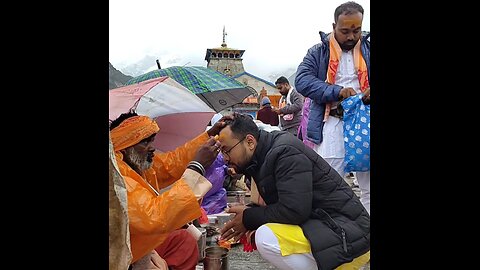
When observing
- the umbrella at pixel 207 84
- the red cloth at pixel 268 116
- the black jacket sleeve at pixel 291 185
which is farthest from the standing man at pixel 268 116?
the black jacket sleeve at pixel 291 185

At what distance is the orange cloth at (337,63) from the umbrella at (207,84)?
8.55 ft

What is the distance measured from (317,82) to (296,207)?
3.64 ft

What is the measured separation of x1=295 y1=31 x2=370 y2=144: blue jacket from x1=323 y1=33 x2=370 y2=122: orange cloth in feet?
0.11

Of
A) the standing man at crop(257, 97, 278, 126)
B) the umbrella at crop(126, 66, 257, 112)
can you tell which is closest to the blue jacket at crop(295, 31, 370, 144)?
the umbrella at crop(126, 66, 257, 112)

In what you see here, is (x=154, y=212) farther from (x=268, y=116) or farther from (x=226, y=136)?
(x=268, y=116)

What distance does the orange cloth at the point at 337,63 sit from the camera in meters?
3.31

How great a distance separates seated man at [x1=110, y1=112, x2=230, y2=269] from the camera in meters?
2.27

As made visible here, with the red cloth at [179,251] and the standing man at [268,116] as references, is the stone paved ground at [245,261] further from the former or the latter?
the standing man at [268,116]

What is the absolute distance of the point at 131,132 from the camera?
287 cm

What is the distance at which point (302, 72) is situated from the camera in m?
3.46

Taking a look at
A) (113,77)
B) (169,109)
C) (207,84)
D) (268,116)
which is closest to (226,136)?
(169,109)
